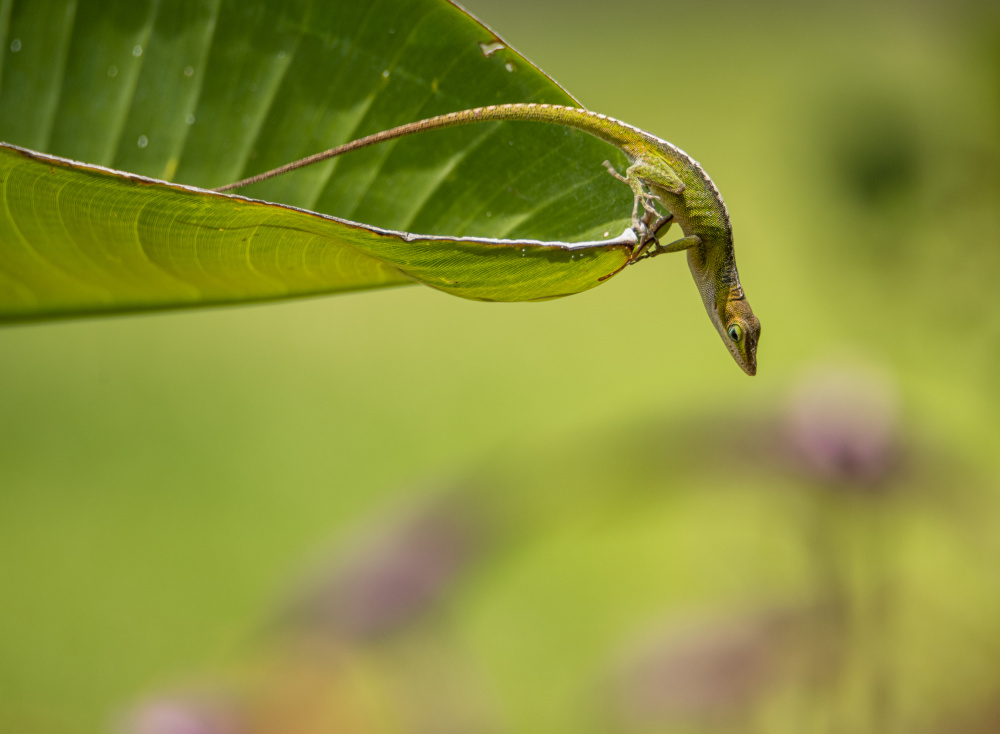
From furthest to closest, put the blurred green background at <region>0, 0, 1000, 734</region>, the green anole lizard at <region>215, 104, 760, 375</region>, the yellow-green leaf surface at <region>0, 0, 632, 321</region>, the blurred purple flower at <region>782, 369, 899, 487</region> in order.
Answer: the blurred green background at <region>0, 0, 1000, 734</region>, the blurred purple flower at <region>782, 369, 899, 487</region>, the green anole lizard at <region>215, 104, 760, 375</region>, the yellow-green leaf surface at <region>0, 0, 632, 321</region>

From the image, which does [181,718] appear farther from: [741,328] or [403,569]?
[741,328]

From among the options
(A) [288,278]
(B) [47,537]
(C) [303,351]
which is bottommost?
(B) [47,537]

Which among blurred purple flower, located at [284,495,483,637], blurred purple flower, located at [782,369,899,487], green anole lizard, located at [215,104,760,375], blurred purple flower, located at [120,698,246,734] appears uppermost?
green anole lizard, located at [215,104,760,375]

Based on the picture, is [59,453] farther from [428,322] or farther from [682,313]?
[682,313]

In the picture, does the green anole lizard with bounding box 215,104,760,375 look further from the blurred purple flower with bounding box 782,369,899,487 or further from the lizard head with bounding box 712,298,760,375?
the blurred purple flower with bounding box 782,369,899,487

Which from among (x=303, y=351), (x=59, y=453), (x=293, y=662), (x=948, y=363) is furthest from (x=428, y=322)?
(x=948, y=363)


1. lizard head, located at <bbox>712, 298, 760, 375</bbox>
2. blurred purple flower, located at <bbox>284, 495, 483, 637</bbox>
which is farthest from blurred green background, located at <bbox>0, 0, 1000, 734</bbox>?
lizard head, located at <bbox>712, 298, 760, 375</bbox>
